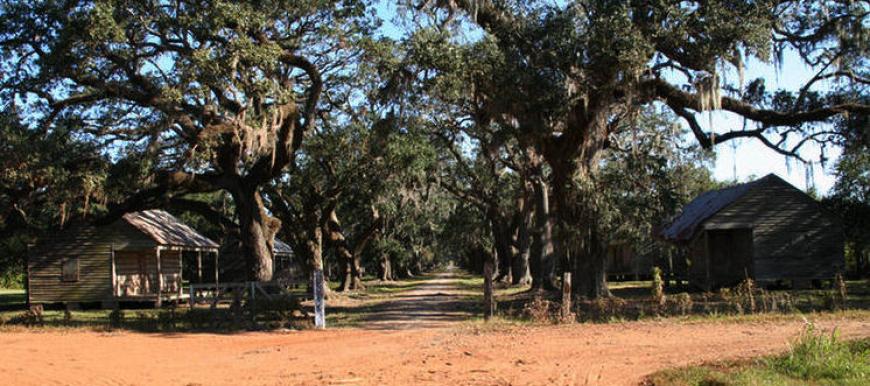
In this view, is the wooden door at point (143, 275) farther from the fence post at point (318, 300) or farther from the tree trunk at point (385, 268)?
the tree trunk at point (385, 268)

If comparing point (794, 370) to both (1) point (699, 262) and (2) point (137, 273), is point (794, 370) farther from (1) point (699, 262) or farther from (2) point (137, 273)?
(2) point (137, 273)

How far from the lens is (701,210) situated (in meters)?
31.9

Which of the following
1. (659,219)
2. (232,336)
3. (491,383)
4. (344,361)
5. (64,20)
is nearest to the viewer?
(491,383)

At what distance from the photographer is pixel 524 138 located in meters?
22.0

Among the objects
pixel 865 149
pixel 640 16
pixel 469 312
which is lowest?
pixel 469 312

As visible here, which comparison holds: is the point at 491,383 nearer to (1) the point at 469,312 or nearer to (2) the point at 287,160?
(1) the point at 469,312

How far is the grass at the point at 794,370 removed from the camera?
8.89 meters

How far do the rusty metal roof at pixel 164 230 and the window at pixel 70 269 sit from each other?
8.81 feet

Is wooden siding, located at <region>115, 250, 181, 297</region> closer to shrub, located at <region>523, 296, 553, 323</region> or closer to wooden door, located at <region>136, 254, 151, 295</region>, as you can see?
wooden door, located at <region>136, 254, 151, 295</region>

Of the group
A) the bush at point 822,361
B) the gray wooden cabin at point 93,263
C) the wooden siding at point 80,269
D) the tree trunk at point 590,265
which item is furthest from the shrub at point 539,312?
the wooden siding at point 80,269

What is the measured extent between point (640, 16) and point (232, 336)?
12.4 m

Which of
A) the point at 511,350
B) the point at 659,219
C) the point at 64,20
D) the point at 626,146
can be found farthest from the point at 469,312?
the point at 64,20

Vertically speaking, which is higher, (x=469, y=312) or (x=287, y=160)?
(x=287, y=160)

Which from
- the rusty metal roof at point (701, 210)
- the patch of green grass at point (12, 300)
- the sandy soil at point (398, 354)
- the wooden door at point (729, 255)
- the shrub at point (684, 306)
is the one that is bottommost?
the patch of green grass at point (12, 300)
